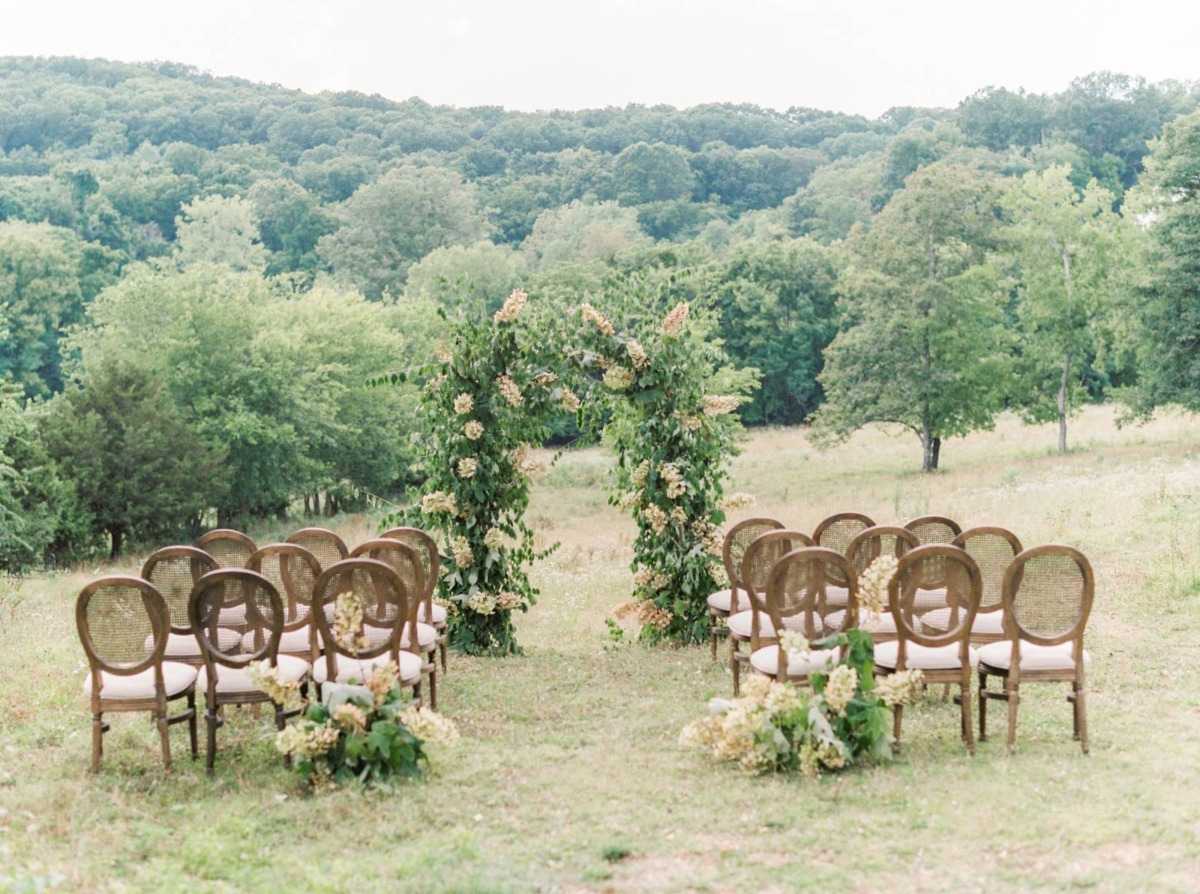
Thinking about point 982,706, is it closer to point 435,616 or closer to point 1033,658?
point 1033,658

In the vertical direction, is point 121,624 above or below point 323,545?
below

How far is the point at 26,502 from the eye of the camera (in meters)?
25.3

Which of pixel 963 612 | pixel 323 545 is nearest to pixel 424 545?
pixel 323 545

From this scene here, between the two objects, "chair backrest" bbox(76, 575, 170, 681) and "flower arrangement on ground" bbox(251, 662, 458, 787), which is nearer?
"flower arrangement on ground" bbox(251, 662, 458, 787)

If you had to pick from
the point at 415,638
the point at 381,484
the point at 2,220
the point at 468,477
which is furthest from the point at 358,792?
the point at 2,220

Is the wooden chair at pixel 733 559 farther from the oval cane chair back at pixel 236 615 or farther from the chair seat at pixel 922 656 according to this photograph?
the oval cane chair back at pixel 236 615

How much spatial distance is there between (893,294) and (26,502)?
24867 mm

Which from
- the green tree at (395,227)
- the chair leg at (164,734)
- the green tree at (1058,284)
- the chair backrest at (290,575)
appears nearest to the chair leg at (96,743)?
the chair leg at (164,734)

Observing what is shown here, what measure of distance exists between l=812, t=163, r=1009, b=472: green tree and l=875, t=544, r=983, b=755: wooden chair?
2658cm

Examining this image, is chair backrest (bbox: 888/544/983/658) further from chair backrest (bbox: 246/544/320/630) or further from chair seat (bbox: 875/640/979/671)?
chair backrest (bbox: 246/544/320/630)

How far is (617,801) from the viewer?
589 centimetres

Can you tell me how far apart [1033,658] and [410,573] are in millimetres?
4425

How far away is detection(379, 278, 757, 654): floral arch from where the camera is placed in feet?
34.6

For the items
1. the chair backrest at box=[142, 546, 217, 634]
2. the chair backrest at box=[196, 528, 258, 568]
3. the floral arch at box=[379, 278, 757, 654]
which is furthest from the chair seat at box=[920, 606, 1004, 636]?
the chair backrest at box=[196, 528, 258, 568]
